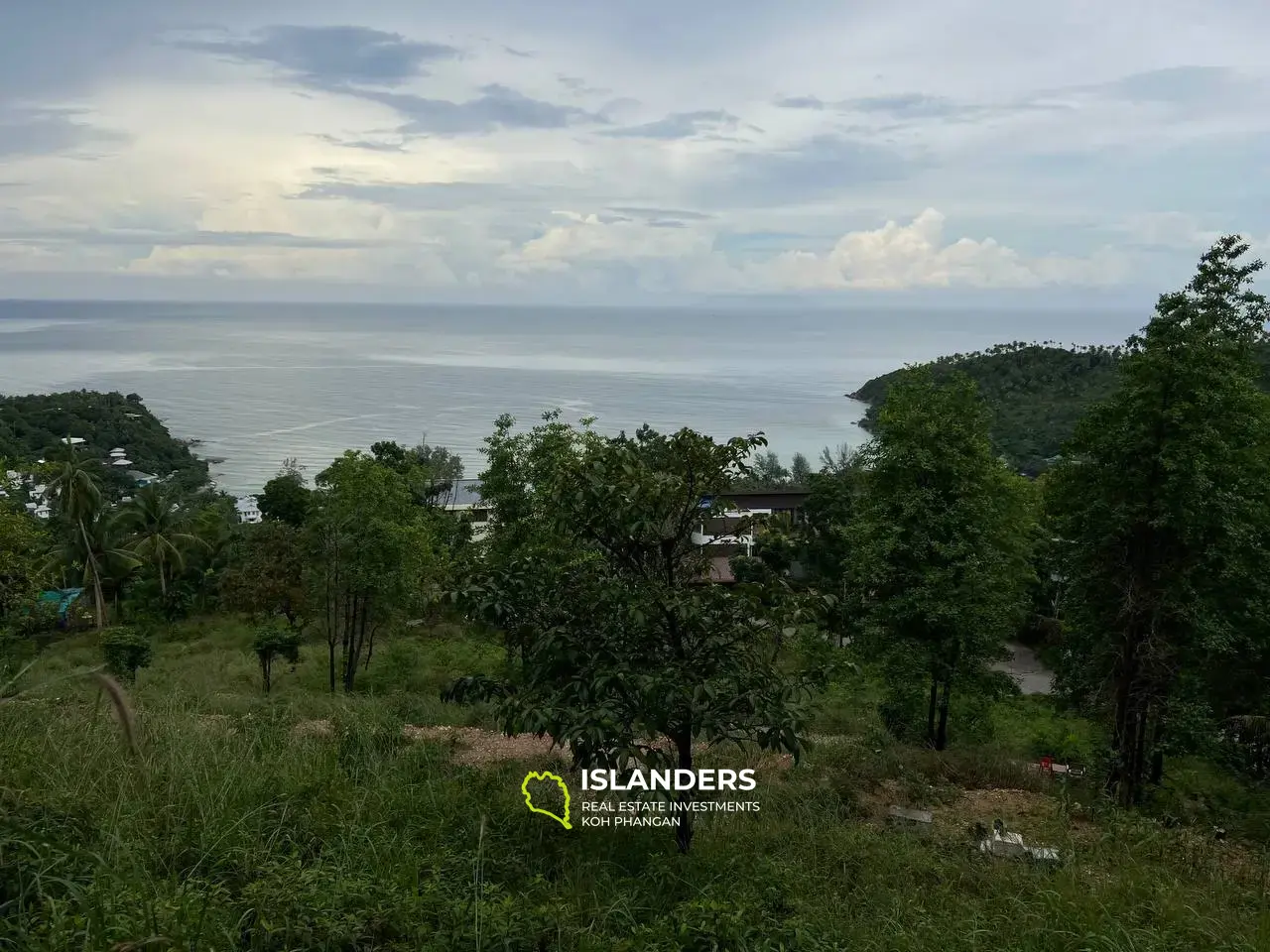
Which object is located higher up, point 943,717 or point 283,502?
point 943,717

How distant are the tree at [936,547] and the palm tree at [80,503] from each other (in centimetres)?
1905

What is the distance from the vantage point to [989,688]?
1174cm

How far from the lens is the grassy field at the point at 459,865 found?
3.52 meters

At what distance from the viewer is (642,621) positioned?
4.20m

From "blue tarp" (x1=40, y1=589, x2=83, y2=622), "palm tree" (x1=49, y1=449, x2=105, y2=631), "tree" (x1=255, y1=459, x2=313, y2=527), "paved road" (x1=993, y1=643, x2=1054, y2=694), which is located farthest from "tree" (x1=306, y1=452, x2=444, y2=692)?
"tree" (x1=255, y1=459, x2=313, y2=527)

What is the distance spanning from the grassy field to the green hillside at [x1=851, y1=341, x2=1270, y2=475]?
41.0 metres

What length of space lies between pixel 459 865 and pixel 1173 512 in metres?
8.31

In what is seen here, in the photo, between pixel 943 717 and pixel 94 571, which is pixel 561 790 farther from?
pixel 94 571

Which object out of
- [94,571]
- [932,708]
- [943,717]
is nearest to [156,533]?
[94,571]

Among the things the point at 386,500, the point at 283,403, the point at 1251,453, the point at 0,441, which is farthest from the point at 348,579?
the point at 283,403

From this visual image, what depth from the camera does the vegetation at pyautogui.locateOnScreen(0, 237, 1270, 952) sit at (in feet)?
12.9

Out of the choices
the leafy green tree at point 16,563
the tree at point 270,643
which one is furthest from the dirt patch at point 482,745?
the leafy green tree at point 16,563

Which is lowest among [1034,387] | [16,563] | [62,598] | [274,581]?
[62,598]

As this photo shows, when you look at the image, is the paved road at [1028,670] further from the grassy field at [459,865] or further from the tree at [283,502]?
the tree at [283,502]
